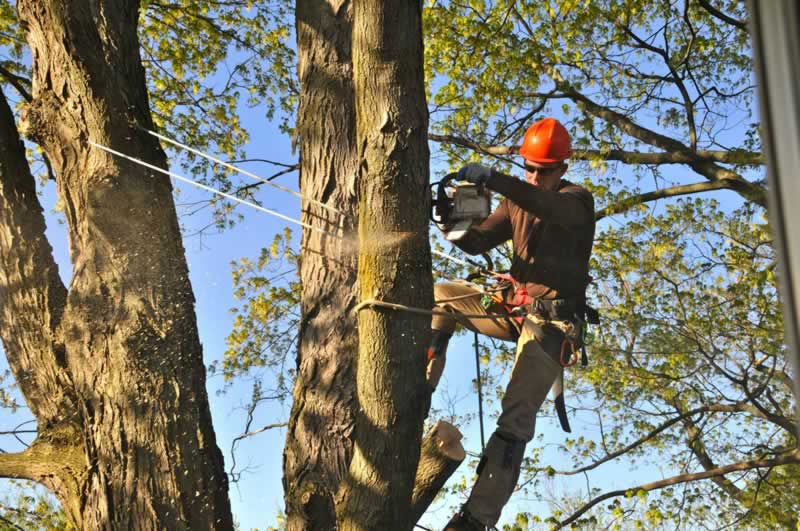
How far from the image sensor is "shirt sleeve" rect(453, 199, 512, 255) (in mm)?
4285

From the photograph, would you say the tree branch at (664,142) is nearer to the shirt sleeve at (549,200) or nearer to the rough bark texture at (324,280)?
the shirt sleeve at (549,200)

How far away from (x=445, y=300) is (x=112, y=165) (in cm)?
179

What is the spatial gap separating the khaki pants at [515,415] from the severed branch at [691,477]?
4.71 m

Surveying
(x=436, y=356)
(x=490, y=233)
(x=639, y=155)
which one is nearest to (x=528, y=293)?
(x=490, y=233)

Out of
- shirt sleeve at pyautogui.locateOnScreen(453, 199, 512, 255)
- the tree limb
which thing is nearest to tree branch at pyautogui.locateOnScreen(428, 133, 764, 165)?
shirt sleeve at pyautogui.locateOnScreen(453, 199, 512, 255)

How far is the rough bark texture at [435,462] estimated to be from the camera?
335 centimetres

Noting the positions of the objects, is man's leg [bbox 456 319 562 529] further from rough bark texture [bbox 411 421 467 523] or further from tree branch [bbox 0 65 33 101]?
tree branch [bbox 0 65 33 101]

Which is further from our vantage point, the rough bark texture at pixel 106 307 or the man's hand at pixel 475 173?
the man's hand at pixel 475 173

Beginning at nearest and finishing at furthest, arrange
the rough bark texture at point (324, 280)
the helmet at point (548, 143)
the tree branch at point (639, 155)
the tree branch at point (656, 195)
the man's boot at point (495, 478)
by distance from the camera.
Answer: the rough bark texture at point (324, 280) → the man's boot at point (495, 478) → the helmet at point (548, 143) → the tree branch at point (639, 155) → the tree branch at point (656, 195)

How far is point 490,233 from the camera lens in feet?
14.2

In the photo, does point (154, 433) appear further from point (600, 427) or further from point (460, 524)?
point (600, 427)

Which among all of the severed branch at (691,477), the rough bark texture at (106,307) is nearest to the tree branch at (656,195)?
the severed branch at (691,477)

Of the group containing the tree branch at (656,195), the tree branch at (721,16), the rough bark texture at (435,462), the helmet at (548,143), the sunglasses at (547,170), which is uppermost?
the tree branch at (721,16)

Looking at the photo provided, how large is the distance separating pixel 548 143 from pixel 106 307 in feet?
7.58
